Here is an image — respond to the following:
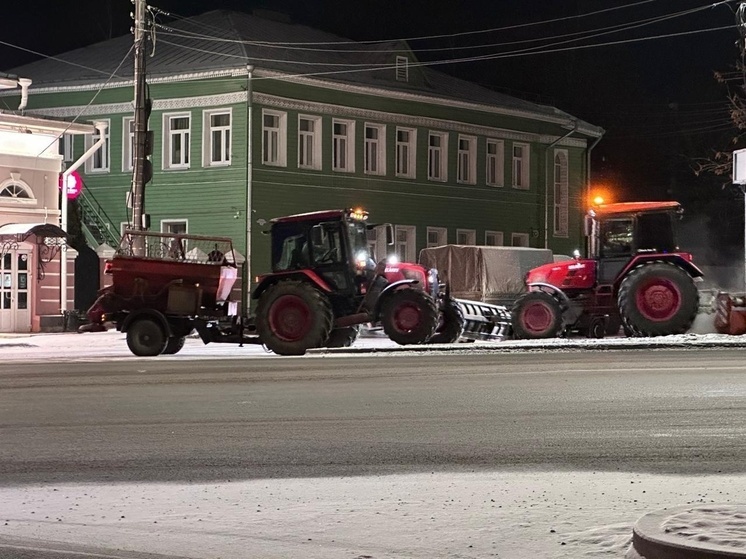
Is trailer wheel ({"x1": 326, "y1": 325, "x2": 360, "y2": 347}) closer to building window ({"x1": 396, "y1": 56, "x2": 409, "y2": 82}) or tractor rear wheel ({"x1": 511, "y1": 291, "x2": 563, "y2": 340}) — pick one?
tractor rear wheel ({"x1": 511, "y1": 291, "x2": 563, "y2": 340})

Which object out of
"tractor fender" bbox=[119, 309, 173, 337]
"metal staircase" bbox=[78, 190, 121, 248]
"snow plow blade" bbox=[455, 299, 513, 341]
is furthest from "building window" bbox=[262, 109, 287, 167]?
"tractor fender" bbox=[119, 309, 173, 337]

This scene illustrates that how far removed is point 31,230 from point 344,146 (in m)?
15.7

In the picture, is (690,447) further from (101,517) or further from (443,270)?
(443,270)

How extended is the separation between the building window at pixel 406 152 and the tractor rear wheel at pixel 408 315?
78.0ft

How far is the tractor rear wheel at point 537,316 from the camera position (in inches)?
1085

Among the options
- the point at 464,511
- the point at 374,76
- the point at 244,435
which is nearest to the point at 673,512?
the point at 464,511

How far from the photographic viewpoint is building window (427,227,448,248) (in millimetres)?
50562

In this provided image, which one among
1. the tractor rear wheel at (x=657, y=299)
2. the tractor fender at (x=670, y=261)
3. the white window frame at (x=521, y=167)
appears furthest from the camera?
the white window frame at (x=521, y=167)

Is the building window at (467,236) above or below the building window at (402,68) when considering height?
below

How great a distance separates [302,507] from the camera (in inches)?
358

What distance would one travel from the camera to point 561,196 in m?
56.2

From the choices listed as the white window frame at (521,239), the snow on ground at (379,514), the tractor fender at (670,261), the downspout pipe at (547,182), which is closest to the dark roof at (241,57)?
the downspout pipe at (547,182)

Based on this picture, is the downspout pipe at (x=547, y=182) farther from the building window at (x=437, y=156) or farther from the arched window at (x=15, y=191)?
the arched window at (x=15, y=191)

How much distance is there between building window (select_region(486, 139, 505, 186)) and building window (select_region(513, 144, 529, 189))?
966mm
